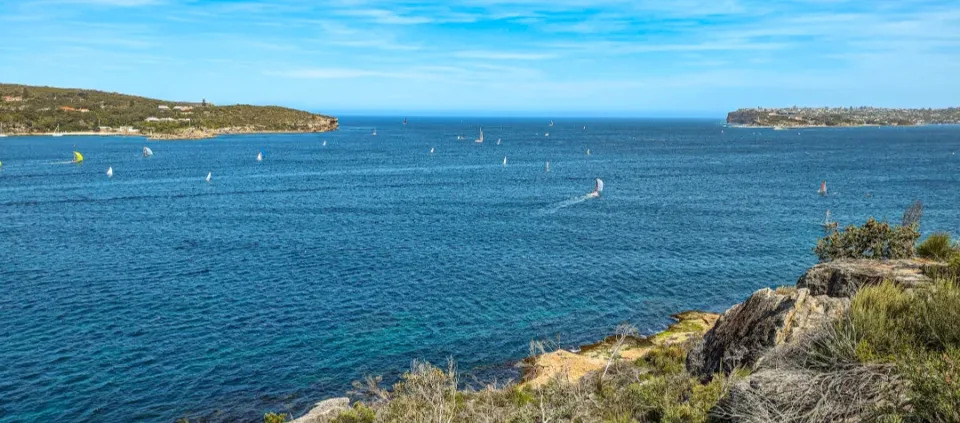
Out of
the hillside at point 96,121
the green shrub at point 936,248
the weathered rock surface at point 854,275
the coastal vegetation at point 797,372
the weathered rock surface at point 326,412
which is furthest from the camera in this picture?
the hillside at point 96,121

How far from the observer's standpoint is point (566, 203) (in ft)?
207

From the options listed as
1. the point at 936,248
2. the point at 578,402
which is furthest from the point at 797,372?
the point at 936,248

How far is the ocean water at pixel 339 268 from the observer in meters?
24.3

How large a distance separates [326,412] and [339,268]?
22309 mm

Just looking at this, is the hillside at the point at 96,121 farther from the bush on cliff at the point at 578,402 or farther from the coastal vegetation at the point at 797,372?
the coastal vegetation at the point at 797,372

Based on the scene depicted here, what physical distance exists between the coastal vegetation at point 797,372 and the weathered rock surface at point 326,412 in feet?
0.29

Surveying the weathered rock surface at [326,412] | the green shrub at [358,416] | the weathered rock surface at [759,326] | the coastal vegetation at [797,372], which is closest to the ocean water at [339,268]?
the weathered rock surface at [326,412]

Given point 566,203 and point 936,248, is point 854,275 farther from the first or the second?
point 566,203

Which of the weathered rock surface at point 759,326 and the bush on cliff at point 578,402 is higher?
the weathered rock surface at point 759,326

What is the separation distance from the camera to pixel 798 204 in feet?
202

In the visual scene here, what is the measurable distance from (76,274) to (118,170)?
201 feet

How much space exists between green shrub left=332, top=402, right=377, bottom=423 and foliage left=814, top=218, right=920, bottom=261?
21579 mm

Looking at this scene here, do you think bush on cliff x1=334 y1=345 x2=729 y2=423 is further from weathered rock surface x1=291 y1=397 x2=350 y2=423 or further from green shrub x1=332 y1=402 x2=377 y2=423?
weathered rock surface x1=291 y1=397 x2=350 y2=423

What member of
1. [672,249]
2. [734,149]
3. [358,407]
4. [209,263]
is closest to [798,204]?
[672,249]
